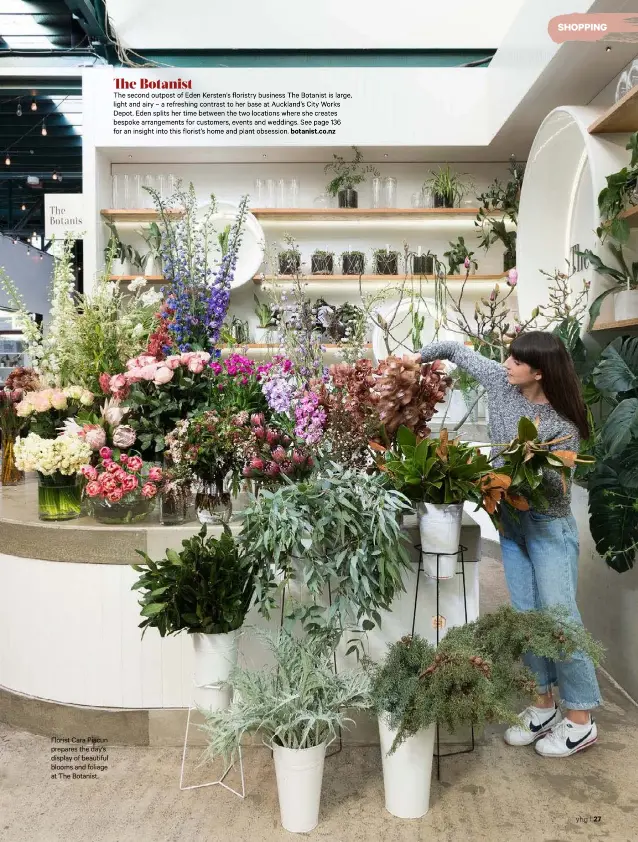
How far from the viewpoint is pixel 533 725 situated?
2361 mm

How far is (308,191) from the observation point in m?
5.23

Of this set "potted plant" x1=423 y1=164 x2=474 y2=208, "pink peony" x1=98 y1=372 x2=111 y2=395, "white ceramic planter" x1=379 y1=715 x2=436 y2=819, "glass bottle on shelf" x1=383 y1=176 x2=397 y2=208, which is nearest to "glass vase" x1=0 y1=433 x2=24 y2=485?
"pink peony" x1=98 y1=372 x2=111 y2=395

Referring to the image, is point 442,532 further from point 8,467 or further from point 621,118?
point 8,467

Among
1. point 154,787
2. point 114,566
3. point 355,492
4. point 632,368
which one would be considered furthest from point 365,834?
point 632,368

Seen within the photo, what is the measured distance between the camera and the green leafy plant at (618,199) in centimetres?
262

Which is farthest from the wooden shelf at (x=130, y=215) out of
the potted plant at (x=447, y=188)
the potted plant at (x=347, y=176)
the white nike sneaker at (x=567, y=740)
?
the white nike sneaker at (x=567, y=740)

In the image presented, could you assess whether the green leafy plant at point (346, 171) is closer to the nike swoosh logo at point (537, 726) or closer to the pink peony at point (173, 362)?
the pink peony at point (173, 362)

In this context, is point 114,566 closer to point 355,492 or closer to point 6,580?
point 6,580

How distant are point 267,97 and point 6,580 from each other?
3.65 metres

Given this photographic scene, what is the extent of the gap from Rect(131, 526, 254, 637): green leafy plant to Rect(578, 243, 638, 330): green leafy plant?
1760 millimetres

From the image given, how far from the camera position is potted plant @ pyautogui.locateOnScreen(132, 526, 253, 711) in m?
1.88

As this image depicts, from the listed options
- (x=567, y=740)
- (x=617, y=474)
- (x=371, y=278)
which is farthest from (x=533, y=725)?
(x=371, y=278)

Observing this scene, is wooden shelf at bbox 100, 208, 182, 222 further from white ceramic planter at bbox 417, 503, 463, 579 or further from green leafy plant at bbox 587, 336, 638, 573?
white ceramic planter at bbox 417, 503, 463, 579

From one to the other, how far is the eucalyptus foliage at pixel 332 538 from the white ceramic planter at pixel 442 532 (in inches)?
4.3
